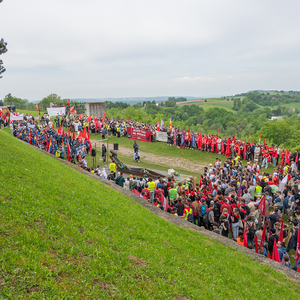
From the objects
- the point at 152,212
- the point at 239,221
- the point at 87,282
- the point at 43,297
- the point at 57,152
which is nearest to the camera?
the point at 43,297

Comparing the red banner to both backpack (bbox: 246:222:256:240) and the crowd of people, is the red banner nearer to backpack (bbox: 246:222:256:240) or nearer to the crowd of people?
the crowd of people

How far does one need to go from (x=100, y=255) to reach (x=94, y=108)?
41644mm

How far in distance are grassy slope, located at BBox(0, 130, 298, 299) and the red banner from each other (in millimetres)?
20992

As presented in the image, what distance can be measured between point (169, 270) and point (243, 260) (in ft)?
9.62

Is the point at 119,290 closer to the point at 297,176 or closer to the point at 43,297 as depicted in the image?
the point at 43,297

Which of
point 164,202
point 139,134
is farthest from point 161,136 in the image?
point 164,202

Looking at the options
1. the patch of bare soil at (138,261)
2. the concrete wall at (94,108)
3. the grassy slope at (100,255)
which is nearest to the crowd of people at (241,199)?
the grassy slope at (100,255)

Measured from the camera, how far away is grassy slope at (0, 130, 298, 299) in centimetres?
427

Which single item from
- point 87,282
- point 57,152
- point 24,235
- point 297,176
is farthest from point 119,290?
point 57,152

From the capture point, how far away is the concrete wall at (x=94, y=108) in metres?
44.1

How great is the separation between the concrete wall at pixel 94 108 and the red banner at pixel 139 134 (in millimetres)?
16059

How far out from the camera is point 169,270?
5613 mm

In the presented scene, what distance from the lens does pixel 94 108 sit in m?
44.7

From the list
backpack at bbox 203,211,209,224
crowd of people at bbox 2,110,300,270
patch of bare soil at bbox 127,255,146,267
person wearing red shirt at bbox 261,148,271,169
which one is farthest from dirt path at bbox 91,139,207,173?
patch of bare soil at bbox 127,255,146,267
